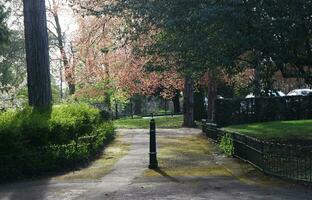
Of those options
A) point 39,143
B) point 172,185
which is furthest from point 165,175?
point 39,143

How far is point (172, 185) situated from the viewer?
955 centimetres

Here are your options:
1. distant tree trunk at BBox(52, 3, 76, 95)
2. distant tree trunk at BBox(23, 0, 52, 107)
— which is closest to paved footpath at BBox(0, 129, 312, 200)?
distant tree trunk at BBox(23, 0, 52, 107)

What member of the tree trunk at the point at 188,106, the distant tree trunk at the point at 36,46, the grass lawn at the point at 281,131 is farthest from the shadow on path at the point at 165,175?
the tree trunk at the point at 188,106

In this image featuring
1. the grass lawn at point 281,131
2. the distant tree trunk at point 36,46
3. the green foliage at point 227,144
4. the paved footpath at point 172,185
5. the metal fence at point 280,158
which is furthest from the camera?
the grass lawn at point 281,131

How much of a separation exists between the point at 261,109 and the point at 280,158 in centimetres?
1247

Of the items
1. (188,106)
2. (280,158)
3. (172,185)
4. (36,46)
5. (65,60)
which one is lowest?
(172,185)

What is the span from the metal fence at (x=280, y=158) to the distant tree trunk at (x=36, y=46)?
21.9 ft

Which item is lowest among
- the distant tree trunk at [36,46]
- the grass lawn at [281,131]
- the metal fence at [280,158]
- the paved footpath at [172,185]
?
the paved footpath at [172,185]

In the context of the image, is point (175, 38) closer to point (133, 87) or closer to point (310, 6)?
point (310, 6)

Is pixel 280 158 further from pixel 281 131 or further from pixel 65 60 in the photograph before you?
pixel 65 60

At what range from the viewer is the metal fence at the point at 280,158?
10.1 metres

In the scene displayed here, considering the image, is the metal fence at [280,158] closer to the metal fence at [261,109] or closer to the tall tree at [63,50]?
the metal fence at [261,109]

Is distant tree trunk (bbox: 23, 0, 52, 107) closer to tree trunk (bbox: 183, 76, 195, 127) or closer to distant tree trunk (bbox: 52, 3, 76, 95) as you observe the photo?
tree trunk (bbox: 183, 76, 195, 127)

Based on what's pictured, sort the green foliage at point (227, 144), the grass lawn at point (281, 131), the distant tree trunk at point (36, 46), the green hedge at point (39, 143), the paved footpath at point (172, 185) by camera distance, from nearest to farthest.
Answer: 1. the paved footpath at point (172, 185)
2. the green hedge at point (39, 143)
3. the green foliage at point (227, 144)
4. the distant tree trunk at point (36, 46)
5. the grass lawn at point (281, 131)
